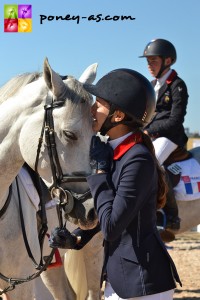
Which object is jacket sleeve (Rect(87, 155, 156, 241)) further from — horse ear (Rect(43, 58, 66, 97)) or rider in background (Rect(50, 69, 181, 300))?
horse ear (Rect(43, 58, 66, 97))

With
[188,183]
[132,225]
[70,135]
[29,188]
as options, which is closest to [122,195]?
[132,225]

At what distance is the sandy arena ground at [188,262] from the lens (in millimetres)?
7070

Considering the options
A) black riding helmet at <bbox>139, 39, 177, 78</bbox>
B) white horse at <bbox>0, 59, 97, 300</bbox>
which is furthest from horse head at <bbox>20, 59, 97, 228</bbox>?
black riding helmet at <bbox>139, 39, 177, 78</bbox>

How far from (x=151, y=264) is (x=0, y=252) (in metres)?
1.64

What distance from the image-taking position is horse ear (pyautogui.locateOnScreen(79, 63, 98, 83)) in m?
3.49

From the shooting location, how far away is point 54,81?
3076mm

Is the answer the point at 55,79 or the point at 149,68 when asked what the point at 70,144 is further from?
the point at 149,68

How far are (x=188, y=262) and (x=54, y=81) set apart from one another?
6596mm

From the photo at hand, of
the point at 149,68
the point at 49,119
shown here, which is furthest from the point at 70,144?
the point at 149,68

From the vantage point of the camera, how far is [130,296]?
90.3 inches

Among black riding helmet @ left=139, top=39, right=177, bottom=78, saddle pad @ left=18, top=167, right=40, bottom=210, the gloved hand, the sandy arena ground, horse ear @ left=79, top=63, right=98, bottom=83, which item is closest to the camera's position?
the gloved hand

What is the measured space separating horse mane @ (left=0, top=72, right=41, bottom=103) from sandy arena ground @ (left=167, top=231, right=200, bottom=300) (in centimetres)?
420

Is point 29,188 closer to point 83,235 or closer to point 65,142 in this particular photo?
point 65,142

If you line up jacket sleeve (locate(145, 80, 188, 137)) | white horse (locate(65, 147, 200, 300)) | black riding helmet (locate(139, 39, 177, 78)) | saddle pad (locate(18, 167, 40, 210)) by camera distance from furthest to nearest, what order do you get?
black riding helmet (locate(139, 39, 177, 78)), jacket sleeve (locate(145, 80, 188, 137)), white horse (locate(65, 147, 200, 300)), saddle pad (locate(18, 167, 40, 210))
